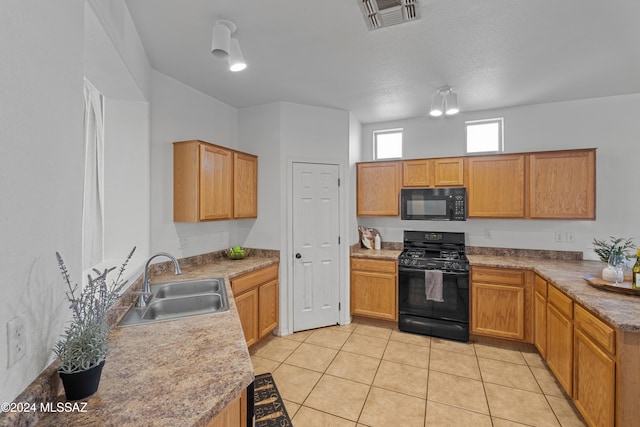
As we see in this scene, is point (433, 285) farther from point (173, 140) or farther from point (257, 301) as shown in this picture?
point (173, 140)

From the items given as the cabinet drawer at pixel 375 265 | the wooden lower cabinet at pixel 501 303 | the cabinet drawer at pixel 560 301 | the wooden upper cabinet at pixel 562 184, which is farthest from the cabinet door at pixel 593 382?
the cabinet drawer at pixel 375 265

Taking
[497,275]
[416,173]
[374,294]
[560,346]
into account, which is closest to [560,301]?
[560,346]

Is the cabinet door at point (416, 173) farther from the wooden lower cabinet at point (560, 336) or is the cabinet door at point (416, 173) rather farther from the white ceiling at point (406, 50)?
the wooden lower cabinet at point (560, 336)

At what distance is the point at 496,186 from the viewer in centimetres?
328

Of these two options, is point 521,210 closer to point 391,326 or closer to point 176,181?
point 391,326

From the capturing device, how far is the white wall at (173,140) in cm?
258

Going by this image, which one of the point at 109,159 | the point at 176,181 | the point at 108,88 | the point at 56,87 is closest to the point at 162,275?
the point at 176,181

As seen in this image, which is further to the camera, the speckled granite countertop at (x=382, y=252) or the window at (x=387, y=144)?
the window at (x=387, y=144)

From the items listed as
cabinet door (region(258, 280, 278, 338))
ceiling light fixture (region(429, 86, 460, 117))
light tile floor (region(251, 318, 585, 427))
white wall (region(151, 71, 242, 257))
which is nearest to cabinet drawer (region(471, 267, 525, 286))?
light tile floor (region(251, 318, 585, 427))

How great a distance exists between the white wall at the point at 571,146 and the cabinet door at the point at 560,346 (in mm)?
1169

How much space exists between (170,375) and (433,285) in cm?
285

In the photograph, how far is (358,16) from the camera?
6.09 ft

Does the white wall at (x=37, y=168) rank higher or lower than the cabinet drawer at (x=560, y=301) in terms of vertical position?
higher

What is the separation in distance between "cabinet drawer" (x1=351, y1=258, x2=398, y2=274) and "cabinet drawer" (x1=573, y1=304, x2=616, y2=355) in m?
1.72
